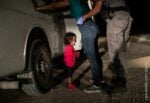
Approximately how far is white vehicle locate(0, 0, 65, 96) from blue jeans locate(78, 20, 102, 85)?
0.73 meters

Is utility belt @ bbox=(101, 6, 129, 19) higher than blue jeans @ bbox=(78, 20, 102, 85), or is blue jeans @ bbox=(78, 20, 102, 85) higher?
utility belt @ bbox=(101, 6, 129, 19)

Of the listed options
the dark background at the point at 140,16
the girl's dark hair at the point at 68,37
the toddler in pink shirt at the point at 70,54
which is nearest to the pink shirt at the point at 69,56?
the toddler in pink shirt at the point at 70,54

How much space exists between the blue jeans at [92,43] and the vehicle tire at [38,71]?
733mm

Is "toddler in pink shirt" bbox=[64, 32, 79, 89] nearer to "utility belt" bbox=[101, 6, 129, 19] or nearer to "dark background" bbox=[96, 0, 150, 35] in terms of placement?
"utility belt" bbox=[101, 6, 129, 19]

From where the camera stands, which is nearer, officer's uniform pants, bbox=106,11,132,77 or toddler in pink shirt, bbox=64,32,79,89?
officer's uniform pants, bbox=106,11,132,77

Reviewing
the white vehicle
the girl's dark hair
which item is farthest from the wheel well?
the girl's dark hair

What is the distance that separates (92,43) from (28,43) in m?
1.11

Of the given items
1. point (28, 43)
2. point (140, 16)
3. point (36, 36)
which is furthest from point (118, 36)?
point (140, 16)

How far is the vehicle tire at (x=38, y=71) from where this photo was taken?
7737 mm

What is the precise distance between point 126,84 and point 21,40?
216 centimetres

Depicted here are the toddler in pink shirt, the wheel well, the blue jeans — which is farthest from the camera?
the toddler in pink shirt

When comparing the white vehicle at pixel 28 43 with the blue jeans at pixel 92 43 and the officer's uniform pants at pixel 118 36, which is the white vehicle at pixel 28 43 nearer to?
the blue jeans at pixel 92 43

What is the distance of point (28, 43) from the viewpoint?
25.1 feet

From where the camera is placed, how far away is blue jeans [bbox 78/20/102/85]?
802 cm
